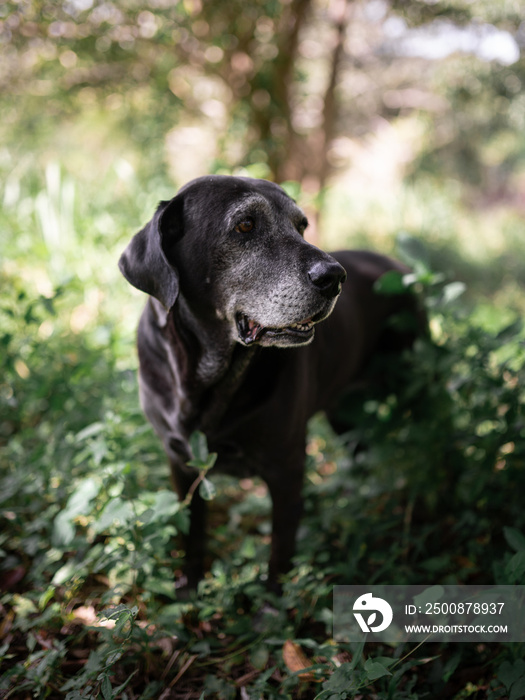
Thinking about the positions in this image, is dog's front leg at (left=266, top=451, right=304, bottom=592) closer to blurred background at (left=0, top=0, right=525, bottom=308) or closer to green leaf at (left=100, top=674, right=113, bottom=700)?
green leaf at (left=100, top=674, right=113, bottom=700)

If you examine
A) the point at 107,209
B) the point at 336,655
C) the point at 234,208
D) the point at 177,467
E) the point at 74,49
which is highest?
the point at 74,49

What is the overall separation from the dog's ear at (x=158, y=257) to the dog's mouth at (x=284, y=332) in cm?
26

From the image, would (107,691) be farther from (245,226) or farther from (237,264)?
(245,226)

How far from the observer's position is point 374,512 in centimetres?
256

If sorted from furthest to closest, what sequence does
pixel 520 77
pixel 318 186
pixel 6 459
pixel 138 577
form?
pixel 520 77
pixel 318 186
pixel 6 459
pixel 138 577

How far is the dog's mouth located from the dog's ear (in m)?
0.26

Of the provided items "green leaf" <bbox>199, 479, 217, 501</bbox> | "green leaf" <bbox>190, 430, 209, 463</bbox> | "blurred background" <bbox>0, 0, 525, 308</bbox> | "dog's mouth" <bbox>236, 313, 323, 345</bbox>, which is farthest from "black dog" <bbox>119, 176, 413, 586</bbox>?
"blurred background" <bbox>0, 0, 525, 308</bbox>

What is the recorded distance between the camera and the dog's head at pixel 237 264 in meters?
1.62

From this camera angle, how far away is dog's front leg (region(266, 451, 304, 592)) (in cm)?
195

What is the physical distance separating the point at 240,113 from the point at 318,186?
1.34m

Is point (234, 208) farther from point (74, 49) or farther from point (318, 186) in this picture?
point (318, 186)

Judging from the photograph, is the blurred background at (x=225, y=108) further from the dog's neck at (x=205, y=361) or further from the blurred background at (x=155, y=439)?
the dog's neck at (x=205, y=361)

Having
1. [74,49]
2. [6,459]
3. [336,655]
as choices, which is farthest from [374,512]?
[74,49]

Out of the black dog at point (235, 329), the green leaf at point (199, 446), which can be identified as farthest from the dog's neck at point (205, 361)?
the green leaf at point (199, 446)
